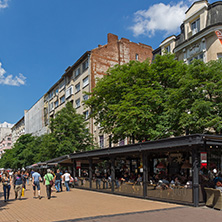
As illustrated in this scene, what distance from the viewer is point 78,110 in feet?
152

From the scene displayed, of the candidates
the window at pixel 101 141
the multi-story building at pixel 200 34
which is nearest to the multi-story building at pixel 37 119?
the window at pixel 101 141

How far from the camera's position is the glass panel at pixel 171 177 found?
13165 mm

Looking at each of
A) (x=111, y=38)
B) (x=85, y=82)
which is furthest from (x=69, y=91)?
(x=111, y=38)

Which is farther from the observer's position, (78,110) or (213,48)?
(78,110)

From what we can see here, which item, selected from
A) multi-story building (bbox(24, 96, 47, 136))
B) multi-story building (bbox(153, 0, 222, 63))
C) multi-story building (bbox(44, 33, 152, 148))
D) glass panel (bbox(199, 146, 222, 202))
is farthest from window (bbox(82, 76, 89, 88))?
glass panel (bbox(199, 146, 222, 202))

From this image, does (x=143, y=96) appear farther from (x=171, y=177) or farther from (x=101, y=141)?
(x=101, y=141)

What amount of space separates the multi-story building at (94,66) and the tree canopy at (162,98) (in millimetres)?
15019

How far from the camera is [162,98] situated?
21.7 m

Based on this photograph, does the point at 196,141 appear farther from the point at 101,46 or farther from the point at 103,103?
the point at 101,46

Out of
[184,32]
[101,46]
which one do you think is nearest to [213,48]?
[184,32]

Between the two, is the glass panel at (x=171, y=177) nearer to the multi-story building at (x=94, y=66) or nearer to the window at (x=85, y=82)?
the multi-story building at (x=94, y=66)

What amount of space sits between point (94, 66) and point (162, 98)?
2314 cm

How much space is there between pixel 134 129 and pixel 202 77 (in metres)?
6.20

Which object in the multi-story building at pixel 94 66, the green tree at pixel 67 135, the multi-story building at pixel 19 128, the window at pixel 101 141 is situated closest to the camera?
the green tree at pixel 67 135
